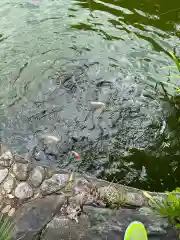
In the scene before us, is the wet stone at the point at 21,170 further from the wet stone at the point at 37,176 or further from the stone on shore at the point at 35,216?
the stone on shore at the point at 35,216

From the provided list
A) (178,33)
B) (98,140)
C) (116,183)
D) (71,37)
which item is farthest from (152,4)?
(116,183)

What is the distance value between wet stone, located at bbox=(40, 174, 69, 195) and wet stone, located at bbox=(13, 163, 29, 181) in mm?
245

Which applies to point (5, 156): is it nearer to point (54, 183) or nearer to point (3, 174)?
point (3, 174)

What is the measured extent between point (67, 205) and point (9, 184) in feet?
2.30

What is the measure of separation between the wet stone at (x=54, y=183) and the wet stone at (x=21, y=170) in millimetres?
245

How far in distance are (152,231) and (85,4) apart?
5.14m

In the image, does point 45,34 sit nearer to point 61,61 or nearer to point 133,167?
point 61,61

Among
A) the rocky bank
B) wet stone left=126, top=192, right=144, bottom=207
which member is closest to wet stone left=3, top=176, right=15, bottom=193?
the rocky bank

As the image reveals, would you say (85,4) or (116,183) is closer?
(116,183)

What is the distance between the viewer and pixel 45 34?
5637 mm

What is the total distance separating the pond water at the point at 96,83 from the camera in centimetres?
385

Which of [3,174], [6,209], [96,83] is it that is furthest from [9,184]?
[96,83]

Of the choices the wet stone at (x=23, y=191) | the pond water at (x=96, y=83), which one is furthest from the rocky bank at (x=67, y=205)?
the pond water at (x=96, y=83)

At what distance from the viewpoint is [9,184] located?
3.29 meters
